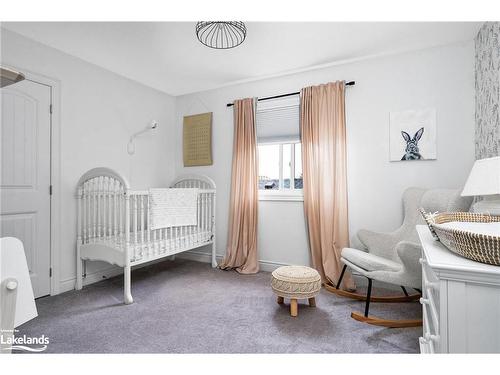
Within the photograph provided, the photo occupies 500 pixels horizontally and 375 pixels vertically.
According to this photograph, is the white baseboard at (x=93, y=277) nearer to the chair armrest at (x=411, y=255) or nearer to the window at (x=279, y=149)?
the window at (x=279, y=149)

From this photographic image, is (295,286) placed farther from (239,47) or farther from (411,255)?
(239,47)

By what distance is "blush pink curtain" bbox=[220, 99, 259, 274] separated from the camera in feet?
9.99

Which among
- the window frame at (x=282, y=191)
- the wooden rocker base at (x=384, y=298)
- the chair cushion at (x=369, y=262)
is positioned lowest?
the wooden rocker base at (x=384, y=298)

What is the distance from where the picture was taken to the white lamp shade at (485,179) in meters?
1.23

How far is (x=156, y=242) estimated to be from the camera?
2.51m

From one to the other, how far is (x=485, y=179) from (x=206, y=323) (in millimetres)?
1860

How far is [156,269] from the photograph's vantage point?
3166mm

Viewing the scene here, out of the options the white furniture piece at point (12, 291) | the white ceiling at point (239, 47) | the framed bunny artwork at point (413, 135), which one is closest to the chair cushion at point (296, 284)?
the framed bunny artwork at point (413, 135)

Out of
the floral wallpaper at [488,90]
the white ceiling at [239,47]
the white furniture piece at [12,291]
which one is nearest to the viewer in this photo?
the white furniture piece at [12,291]

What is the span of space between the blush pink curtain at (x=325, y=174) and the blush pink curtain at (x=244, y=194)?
23.6 inches
